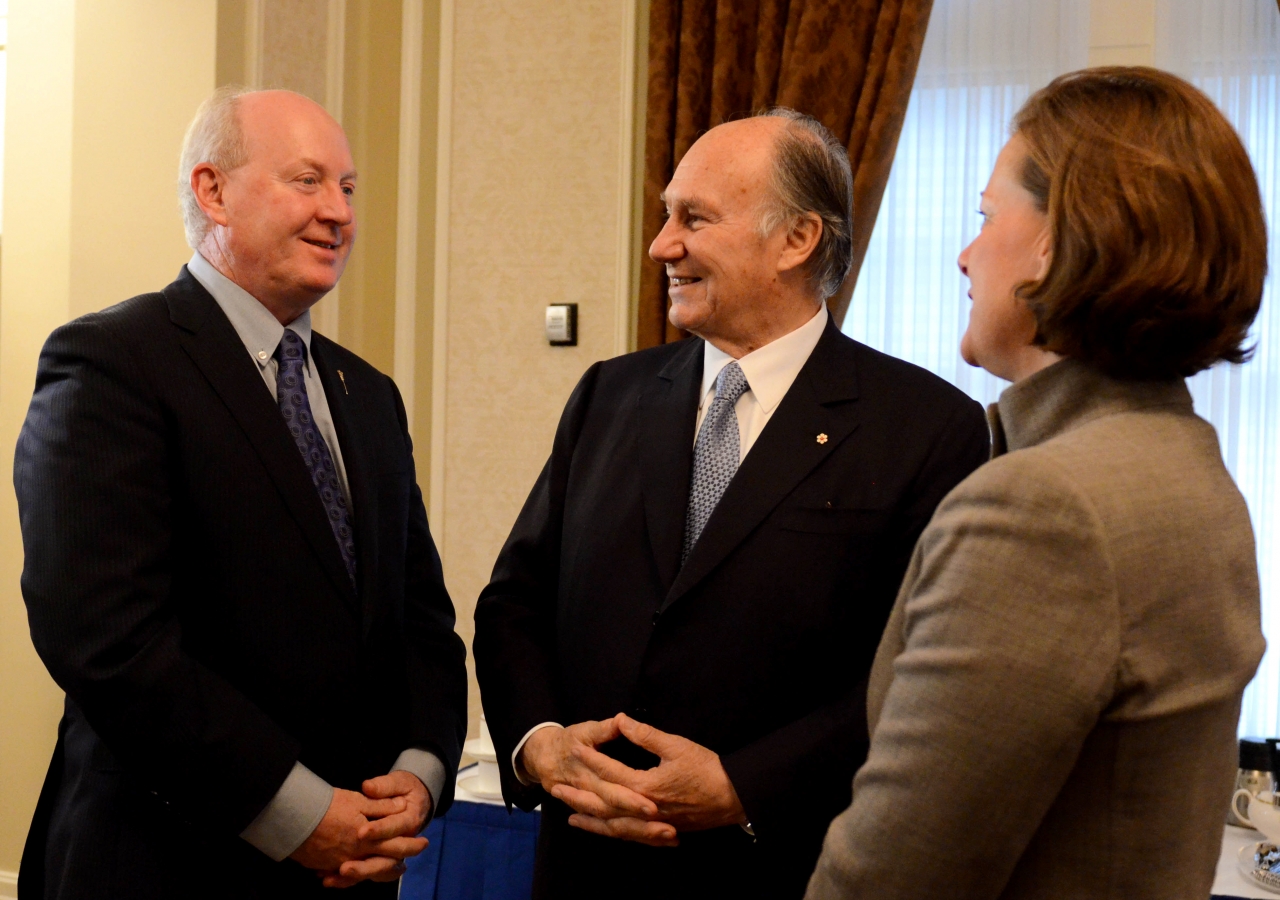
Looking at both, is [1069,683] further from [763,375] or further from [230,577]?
[230,577]

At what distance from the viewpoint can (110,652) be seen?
1512 millimetres

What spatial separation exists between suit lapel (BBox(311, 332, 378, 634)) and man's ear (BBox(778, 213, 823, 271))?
0.74 metres

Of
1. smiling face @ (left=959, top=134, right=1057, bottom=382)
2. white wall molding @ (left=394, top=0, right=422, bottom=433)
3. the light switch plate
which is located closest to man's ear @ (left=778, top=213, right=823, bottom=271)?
smiling face @ (left=959, top=134, right=1057, bottom=382)

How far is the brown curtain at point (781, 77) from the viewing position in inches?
136

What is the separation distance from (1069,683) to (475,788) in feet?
6.24

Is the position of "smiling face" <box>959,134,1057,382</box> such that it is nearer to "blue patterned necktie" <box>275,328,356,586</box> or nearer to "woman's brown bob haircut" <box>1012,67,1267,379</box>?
"woman's brown bob haircut" <box>1012,67,1267,379</box>

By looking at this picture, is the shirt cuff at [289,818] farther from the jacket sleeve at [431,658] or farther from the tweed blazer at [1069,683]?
the tweed blazer at [1069,683]

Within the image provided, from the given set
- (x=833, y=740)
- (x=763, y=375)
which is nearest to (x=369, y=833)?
(x=833, y=740)

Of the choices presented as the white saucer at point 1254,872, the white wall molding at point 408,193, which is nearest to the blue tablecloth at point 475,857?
the white saucer at point 1254,872

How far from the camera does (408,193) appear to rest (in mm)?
3922

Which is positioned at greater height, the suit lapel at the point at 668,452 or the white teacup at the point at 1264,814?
the suit lapel at the point at 668,452

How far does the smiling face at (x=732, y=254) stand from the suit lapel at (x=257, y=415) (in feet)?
2.08

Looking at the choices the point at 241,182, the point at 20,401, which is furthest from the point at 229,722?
the point at 20,401

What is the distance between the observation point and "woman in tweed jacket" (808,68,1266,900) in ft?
3.12
